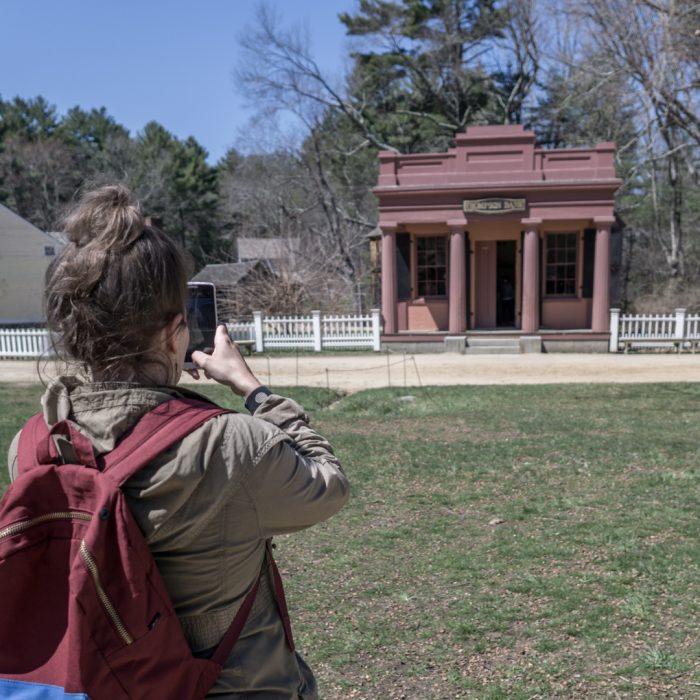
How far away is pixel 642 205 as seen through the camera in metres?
35.8

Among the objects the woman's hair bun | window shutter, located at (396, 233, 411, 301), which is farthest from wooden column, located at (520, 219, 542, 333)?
the woman's hair bun

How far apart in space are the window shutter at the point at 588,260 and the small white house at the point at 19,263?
2728cm

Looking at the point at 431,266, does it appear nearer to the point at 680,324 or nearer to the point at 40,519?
the point at 680,324

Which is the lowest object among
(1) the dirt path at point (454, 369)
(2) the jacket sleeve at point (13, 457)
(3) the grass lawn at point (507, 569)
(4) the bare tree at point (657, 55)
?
(1) the dirt path at point (454, 369)

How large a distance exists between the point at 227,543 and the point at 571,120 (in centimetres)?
3897

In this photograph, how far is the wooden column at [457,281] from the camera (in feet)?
68.7

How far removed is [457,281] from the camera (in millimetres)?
20984

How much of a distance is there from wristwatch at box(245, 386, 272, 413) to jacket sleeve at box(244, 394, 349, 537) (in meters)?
0.02

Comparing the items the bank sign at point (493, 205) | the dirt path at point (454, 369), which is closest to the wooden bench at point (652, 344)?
the dirt path at point (454, 369)

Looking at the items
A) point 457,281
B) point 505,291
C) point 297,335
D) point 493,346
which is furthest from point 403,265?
point 297,335

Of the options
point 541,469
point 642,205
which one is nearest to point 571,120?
point 642,205

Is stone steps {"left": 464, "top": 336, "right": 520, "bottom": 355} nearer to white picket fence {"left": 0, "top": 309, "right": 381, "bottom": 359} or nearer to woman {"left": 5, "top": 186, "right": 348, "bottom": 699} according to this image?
white picket fence {"left": 0, "top": 309, "right": 381, "bottom": 359}

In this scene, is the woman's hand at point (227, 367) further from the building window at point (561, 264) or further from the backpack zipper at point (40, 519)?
the building window at point (561, 264)

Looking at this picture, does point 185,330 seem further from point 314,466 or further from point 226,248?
point 226,248
